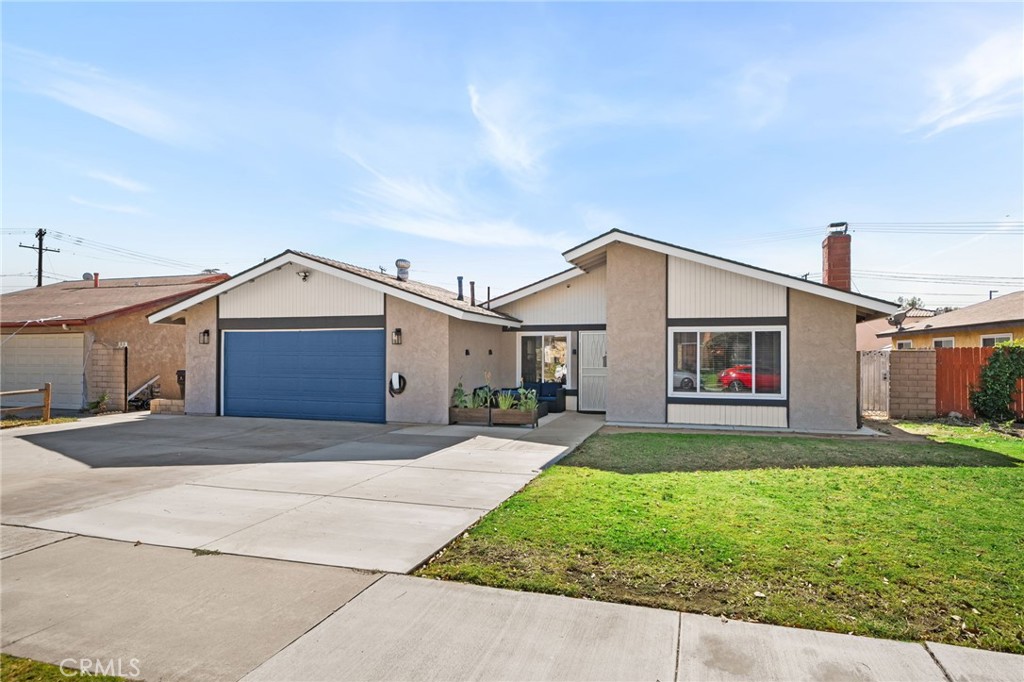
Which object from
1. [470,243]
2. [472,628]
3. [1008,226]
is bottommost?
[472,628]

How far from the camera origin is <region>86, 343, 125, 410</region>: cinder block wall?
53.0 feet

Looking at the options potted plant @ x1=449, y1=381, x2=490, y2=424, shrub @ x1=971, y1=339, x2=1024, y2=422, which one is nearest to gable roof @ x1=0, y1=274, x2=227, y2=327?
potted plant @ x1=449, y1=381, x2=490, y2=424

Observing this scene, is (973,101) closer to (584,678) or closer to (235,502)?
(584,678)

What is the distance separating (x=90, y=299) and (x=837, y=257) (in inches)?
940

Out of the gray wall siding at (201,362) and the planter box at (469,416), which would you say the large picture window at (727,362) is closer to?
the planter box at (469,416)

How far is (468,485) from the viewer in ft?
23.0

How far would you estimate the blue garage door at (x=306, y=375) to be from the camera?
13.6 metres

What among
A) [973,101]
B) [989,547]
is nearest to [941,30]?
[973,101]

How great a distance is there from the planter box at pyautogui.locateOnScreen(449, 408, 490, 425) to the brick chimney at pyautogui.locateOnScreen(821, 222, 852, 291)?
9.20 meters

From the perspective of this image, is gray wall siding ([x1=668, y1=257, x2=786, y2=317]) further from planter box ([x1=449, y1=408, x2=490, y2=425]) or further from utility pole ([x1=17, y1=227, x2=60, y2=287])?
utility pole ([x1=17, y1=227, x2=60, y2=287])

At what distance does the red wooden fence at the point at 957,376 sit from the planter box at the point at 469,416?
11.7 m

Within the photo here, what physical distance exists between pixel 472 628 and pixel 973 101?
15013 mm

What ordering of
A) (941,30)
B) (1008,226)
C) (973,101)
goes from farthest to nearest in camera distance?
1. (1008,226)
2. (973,101)
3. (941,30)

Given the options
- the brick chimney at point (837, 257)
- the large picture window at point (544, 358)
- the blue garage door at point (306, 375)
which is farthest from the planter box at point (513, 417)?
the brick chimney at point (837, 257)
